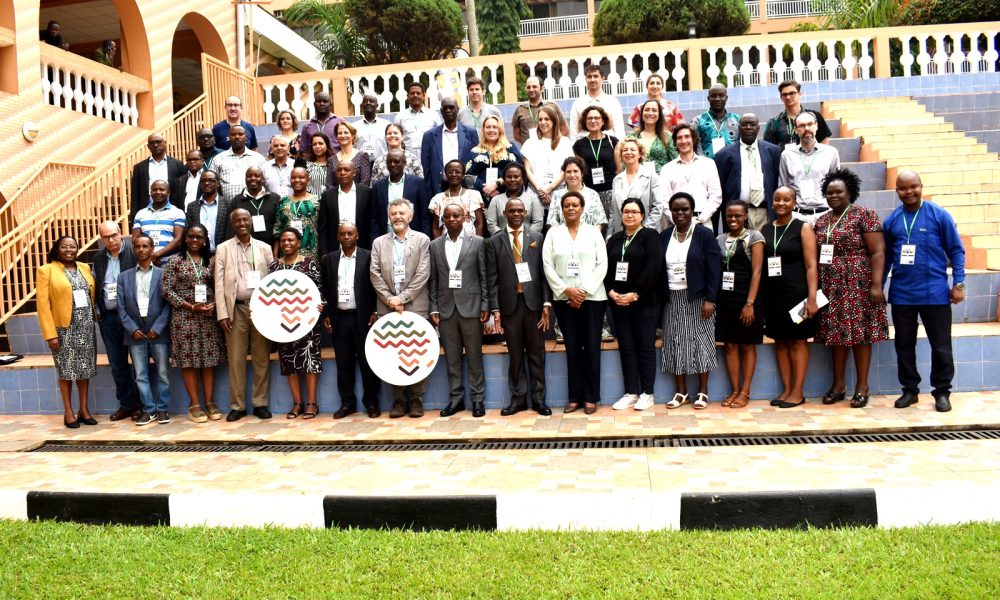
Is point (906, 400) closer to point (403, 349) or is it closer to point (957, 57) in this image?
point (403, 349)

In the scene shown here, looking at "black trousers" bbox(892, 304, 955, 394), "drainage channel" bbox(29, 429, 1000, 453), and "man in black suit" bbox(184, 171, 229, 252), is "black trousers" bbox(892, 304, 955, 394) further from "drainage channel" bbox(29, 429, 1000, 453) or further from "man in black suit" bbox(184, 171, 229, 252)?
"man in black suit" bbox(184, 171, 229, 252)

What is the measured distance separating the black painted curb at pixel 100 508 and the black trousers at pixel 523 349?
331cm

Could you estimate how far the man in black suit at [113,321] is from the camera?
825 cm

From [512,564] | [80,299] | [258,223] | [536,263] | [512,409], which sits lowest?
[512,564]

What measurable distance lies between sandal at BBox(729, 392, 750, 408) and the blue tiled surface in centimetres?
21

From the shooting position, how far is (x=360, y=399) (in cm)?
826

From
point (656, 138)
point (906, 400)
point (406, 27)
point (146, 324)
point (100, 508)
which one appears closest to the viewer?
point (100, 508)

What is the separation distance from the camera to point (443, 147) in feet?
29.1

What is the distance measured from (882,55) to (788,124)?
229 inches

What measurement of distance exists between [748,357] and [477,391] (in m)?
2.36

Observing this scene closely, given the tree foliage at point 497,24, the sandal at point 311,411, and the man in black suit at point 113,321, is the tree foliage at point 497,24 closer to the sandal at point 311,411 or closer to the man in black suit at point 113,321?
the man in black suit at point 113,321

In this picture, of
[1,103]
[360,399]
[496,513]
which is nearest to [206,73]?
[1,103]

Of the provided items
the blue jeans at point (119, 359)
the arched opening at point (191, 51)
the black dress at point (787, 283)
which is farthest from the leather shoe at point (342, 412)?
the arched opening at point (191, 51)

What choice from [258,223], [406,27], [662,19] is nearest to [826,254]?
[258,223]
